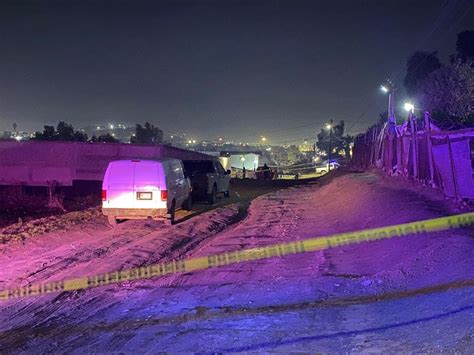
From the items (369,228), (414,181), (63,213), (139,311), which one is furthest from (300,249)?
(63,213)

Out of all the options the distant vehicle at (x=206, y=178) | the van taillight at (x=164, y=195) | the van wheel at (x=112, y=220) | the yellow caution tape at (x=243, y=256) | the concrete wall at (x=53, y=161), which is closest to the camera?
the yellow caution tape at (x=243, y=256)

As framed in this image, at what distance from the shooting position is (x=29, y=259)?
10.0 meters

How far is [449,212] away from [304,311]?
699 cm

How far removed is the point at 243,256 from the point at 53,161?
19.8 metres

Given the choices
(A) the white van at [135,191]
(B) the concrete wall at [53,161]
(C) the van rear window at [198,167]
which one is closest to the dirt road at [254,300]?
(A) the white van at [135,191]

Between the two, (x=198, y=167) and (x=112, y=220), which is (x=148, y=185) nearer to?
(x=112, y=220)

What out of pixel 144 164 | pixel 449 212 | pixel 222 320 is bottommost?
pixel 222 320

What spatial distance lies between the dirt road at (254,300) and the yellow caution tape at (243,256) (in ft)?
1.27

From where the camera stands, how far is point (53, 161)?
2717 cm

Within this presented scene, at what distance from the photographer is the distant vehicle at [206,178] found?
829 inches

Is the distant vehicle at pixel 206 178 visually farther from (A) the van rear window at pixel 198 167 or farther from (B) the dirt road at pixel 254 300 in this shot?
(B) the dirt road at pixel 254 300

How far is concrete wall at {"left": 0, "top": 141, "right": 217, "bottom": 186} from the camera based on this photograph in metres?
26.9

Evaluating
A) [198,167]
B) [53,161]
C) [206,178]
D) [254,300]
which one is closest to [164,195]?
[206,178]

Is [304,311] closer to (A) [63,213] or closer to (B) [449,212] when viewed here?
(B) [449,212]
